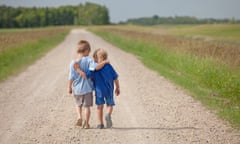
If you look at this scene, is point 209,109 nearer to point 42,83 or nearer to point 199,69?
point 199,69

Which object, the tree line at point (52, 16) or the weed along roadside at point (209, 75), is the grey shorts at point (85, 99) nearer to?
the weed along roadside at point (209, 75)

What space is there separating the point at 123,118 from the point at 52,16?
165m

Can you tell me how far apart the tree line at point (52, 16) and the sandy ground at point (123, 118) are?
121 m

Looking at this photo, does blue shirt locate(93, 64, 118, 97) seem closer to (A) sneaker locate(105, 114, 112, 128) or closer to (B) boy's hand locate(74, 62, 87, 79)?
(B) boy's hand locate(74, 62, 87, 79)

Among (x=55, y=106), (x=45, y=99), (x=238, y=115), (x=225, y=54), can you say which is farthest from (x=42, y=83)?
(x=238, y=115)

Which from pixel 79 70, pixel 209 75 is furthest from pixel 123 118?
pixel 209 75

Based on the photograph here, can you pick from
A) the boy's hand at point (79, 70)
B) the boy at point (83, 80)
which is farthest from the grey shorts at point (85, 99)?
the boy's hand at point (79, 70)

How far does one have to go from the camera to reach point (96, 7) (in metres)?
193

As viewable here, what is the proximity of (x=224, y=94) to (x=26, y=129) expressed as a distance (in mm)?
5653

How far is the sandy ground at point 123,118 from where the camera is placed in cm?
777

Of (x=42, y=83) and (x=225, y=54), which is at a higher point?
(x=225, y=54)

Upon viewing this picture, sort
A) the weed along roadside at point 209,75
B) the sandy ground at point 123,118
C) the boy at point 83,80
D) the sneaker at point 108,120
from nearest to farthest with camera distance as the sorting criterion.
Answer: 1. the sandy ground at point 123,118
2. the boy at point 83,80
3. the sneaker at point 108,120
4. the weed along roadside at point 209,75

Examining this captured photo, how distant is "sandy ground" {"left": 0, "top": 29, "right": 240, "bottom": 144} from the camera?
306 inches

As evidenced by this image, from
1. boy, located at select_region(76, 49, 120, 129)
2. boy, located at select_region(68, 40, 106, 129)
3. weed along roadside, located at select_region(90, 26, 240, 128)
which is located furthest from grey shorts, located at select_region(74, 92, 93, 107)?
weed along roadside, located at select_region(90, 26, 240, 128)
